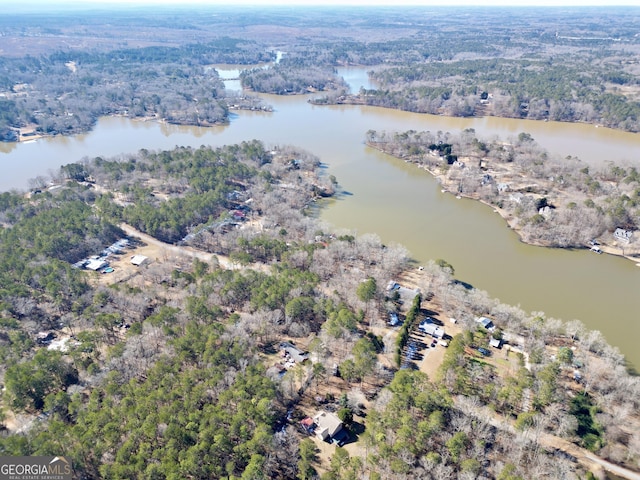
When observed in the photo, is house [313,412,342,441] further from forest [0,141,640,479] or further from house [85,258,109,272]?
house [85,258,109,272]

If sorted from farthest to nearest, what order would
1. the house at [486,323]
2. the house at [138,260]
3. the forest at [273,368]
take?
1. the house at [138,260]
2. the house at [486,323]
3. the forest at [273,368]

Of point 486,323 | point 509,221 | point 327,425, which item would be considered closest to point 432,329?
point 486,323

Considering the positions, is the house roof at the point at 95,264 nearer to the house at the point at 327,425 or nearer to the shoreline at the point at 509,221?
the house at the point at 327,425

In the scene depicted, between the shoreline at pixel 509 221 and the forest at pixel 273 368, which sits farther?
the shoreline at pixel 509 221

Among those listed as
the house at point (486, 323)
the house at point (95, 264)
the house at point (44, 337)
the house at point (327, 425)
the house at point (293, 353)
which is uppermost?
the house at point (486, 323)

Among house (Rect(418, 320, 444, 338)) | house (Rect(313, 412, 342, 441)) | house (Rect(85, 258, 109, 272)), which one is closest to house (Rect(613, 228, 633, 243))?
house (Rect(418, 320, 444, 338))

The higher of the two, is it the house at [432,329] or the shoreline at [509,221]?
the shoreline at [509,221]

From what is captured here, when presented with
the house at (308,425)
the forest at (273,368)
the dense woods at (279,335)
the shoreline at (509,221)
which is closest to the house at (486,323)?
the dense woods at (279,335)
